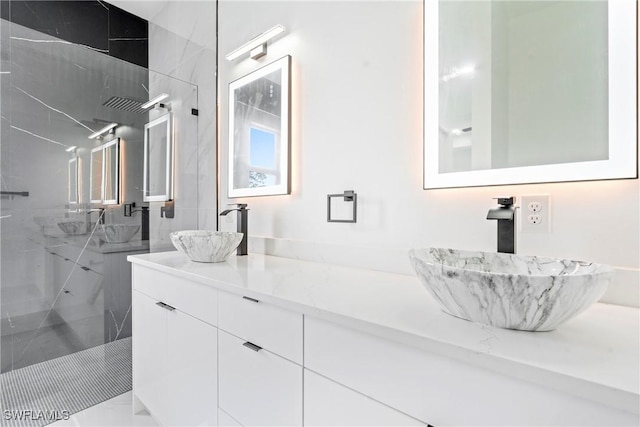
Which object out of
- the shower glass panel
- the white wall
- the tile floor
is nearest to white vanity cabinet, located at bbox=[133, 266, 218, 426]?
the tile floor

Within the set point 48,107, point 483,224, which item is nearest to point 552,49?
point 483,224

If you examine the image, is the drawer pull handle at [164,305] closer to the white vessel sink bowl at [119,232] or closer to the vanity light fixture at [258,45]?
the white vessel sink bowl at [119,232]

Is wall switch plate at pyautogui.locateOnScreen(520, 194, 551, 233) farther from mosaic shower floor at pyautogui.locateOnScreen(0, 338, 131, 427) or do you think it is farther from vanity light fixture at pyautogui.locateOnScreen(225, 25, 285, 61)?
mosaic shower floor at pyautogui.locateOnScreen(0, 338, 131, 427)

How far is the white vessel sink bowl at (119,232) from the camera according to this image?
6.37 feet

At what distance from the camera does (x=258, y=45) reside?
5.98 ft

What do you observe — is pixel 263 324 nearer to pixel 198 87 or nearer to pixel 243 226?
pixel 243 226

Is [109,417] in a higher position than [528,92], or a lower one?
lower

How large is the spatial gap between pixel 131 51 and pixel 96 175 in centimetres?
90

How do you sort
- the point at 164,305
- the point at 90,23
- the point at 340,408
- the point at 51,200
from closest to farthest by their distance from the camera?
the point at 340,408, the point at 164,305, the point at 51,200, the point at 90,23

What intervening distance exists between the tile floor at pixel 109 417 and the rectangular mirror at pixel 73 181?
1139mm

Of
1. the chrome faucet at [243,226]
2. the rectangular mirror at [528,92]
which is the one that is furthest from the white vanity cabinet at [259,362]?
the rectangular mirror at [528,92]

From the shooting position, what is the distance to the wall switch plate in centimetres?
94

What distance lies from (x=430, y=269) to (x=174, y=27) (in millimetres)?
2546

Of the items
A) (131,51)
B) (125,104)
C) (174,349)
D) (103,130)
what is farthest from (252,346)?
(131,51)
